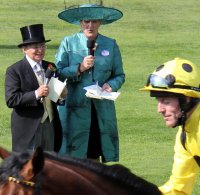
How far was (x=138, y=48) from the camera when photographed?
21469mm

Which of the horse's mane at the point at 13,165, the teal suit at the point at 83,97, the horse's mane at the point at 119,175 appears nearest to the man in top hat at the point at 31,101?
the teal suit at the point at 83,97

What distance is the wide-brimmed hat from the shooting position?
8.85 m

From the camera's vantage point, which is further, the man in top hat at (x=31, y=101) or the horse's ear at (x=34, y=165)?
the man in top hat at (x=31, y=101)

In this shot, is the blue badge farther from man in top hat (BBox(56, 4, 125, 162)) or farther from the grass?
the grass

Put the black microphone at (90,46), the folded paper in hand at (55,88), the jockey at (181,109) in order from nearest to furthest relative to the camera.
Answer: the jockey at (181,109) < the folded paper in hand at (55,88) < the black microphone at (90,46)

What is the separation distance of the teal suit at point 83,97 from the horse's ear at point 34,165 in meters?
4.77

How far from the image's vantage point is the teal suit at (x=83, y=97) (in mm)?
8914

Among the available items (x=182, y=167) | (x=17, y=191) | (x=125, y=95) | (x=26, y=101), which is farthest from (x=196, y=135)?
(x=125, y=95)

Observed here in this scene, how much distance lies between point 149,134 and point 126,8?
14037mm

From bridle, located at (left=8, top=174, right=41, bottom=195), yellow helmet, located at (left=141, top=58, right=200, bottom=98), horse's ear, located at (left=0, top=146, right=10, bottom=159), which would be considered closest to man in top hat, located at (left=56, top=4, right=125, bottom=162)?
yellow helmet, located at (left=141, top=58, right=200, bottom=98)

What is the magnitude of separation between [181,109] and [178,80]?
0.19 m

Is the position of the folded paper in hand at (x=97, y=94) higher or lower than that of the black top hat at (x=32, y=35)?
lower

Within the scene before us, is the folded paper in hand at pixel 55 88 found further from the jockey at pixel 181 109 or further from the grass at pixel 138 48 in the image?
the jockey at pixel 181 109

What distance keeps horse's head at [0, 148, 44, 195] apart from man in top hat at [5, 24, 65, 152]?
4.32m
